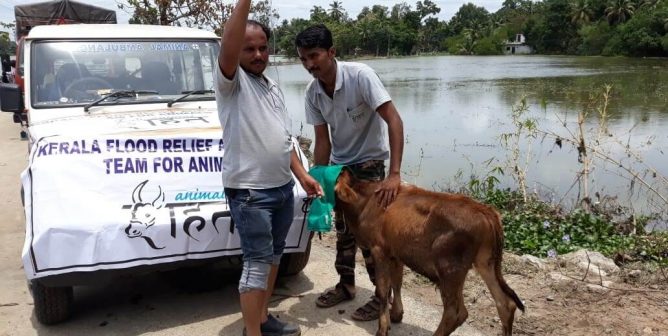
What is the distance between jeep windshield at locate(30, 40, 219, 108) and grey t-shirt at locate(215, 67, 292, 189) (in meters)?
A: 1.92

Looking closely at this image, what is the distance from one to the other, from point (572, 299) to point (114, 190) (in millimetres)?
3130

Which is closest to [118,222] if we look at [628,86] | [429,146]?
[429,146]

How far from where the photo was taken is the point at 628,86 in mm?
21250

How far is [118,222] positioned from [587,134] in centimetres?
1049

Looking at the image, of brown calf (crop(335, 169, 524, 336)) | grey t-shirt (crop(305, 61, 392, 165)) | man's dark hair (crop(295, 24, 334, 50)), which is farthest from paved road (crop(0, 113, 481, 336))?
man's dark hair (crop(295, 24, 334, 50))

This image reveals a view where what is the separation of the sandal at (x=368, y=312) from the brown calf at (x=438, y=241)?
1.16 ft

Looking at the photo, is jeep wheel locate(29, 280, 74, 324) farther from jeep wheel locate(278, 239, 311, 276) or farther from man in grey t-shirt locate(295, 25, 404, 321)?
man in grey t-shirt locate(295, 25, 404, 321)

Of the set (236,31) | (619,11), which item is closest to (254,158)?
(236,31)

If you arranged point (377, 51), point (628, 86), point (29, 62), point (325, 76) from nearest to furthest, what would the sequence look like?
point (325, 76) < point (29, 62) < point (628, 86) < point (377, 51)

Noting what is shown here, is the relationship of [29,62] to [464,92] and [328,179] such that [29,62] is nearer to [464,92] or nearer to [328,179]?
[328,179]

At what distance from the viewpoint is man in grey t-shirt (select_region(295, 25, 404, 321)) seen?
3268 mm

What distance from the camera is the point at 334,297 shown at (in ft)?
13.0

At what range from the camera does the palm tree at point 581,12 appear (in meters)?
72.5

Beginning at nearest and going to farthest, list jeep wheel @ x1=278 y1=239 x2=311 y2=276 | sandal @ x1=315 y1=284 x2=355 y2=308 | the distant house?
sandal @ x1=315 y1=284 x2=355 y2=308, jeep wheel @ x1=278 y1=239 x2=311 y2=276, the distant house
